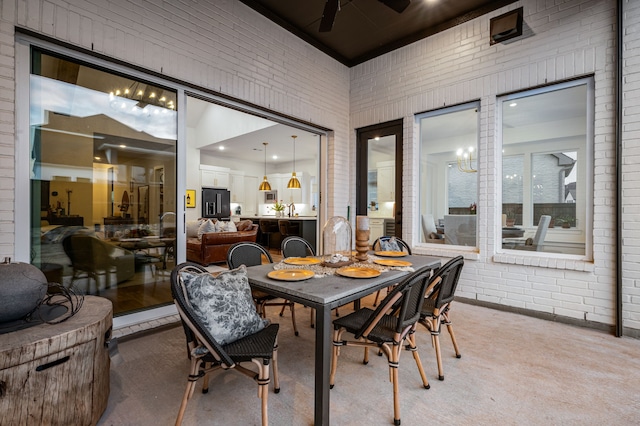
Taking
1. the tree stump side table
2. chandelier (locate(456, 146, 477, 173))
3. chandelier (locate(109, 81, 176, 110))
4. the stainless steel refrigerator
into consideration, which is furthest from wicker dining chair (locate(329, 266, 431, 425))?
the stainless steel refrigerator

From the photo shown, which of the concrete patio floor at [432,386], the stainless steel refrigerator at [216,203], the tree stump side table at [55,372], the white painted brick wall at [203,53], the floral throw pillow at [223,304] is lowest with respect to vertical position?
the concrete patio floor at [432,386]

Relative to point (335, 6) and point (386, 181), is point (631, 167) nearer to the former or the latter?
point (386, 181)

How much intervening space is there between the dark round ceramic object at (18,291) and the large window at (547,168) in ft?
13.7

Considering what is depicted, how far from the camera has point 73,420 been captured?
142 centimetres

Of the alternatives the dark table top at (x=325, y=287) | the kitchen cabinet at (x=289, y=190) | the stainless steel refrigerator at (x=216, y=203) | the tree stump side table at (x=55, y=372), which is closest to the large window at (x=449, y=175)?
the dark table top at (x=325, y=287)

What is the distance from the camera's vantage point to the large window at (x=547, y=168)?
3197 millimetres

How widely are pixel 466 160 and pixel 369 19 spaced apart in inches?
88.3

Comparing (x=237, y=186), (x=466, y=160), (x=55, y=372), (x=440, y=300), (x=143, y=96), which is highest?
(x=143, y=96)

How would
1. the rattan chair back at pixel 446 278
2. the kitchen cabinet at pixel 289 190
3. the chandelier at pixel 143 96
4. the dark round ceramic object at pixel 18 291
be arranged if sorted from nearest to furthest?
the dark round ceramic object at pixel 18 291 < the rattan chair back at pixel 446 278 < the chandelier at pixel 143 96 < the kitchen cabinet at pixel 289 190

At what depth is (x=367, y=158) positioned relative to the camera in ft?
16.3

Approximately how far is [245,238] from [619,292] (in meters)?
5.57

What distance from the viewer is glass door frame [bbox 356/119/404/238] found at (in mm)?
4496

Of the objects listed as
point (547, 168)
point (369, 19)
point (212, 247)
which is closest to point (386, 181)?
point (547, 168)

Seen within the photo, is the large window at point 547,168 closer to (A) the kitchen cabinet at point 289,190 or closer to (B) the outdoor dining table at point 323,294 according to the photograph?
(B) the outdoor dining table at point 323,294
